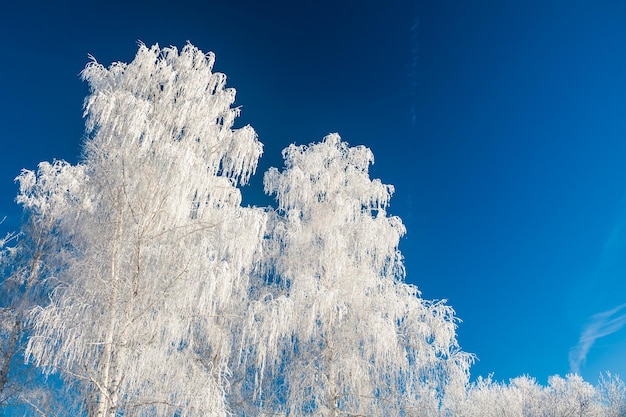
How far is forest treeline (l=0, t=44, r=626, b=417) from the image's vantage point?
21.7ft

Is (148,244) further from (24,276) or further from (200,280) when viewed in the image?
(24,276)

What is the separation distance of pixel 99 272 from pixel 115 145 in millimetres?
2076

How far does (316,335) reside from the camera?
9586 mm

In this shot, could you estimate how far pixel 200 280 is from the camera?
23.2 feet

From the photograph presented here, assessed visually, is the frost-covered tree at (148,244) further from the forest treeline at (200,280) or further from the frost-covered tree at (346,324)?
the frost-covered tree at (346,324)

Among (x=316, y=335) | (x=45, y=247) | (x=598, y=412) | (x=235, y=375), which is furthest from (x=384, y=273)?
(x=598, y=412)

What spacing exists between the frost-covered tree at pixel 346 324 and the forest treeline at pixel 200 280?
3cm

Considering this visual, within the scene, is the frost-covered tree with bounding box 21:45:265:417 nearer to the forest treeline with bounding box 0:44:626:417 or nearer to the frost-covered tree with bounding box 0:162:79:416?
the forest treeline with bounding box 0:44:626:417

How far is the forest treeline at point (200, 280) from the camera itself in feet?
21.7

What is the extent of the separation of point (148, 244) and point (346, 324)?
4.49 metres

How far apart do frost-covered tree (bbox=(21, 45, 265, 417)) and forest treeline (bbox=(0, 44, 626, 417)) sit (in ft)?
0.10

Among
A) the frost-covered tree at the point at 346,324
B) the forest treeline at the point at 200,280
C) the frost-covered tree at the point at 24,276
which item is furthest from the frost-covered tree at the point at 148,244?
the frost-covered tree at the point at 24,276

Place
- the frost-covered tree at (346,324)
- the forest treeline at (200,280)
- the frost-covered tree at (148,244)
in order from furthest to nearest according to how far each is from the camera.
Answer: the frost-covered tree at (346,324), the forest treeline at (200,280), the frost-covered tree at (148,244)

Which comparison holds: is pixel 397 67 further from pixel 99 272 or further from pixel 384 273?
pixel 99 272
